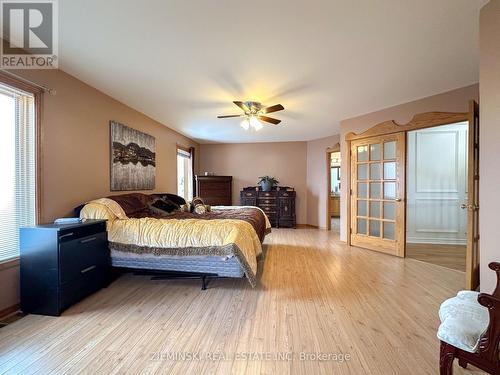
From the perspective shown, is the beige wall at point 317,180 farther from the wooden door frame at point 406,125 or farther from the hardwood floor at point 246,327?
the hardwood floor at point 246,327

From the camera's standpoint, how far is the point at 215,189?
6.90 metres

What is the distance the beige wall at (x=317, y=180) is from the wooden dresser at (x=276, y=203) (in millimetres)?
616

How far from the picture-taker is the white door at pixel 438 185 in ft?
15.3

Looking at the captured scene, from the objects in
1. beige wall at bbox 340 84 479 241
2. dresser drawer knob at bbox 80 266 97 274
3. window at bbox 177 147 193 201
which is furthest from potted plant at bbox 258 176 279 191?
dresser drawer knob at bbox 80 266 97 274

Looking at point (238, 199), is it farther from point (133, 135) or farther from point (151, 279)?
point (151, 279)

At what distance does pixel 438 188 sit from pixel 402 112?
6.54 feet

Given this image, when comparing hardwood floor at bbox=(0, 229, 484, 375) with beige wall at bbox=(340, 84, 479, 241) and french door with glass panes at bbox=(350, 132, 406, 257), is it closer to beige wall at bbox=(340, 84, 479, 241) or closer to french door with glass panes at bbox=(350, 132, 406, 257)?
french door with glass panes at bbox=(350, 132, 406, 257)

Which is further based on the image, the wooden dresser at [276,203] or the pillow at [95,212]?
the wooden dresser at [276,203]

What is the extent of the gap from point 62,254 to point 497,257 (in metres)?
3.44

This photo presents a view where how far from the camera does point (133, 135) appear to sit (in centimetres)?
405

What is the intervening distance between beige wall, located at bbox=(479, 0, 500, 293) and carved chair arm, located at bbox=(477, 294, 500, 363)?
69 centimetres

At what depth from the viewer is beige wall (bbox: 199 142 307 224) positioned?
7.14 metres

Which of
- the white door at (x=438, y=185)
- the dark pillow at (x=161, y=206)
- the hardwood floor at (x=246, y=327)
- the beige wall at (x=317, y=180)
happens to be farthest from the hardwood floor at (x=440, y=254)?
the dark pillow at (x=161, y=206)

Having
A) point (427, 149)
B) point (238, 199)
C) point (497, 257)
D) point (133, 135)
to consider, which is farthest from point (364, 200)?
point (133, 135)
